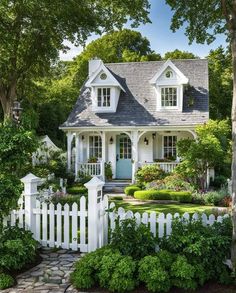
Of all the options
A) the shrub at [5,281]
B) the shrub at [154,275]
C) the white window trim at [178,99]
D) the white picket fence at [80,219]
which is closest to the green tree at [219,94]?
the white window trim at [178,99]

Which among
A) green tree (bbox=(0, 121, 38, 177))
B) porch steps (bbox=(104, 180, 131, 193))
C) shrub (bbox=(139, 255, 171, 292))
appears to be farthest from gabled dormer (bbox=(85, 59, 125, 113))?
shrub (bbox=(139, 255, 171, 292))

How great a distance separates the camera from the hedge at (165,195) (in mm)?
14547

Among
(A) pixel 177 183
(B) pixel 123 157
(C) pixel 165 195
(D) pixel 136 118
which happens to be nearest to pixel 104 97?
(D) pixel 136 118

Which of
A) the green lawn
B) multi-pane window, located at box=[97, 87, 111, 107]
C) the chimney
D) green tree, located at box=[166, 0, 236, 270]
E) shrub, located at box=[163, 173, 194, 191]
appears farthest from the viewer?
the chimney

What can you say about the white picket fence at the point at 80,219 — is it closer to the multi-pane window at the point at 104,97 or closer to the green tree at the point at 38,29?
the green tree at the point at 38,29

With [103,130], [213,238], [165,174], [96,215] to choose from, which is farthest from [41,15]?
[213,238]

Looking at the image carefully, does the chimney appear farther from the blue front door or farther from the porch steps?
the porch steps

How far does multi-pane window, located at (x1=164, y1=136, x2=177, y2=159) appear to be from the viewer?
65.4 ft

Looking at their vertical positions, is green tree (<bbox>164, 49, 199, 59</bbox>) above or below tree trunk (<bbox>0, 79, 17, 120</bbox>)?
above

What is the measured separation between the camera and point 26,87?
2236 centimetres

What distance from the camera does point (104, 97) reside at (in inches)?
805

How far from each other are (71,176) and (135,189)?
14.0 ft

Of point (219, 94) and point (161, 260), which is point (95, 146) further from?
point (161, 260)

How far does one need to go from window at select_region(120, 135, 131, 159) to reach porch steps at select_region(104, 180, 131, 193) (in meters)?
1.68
